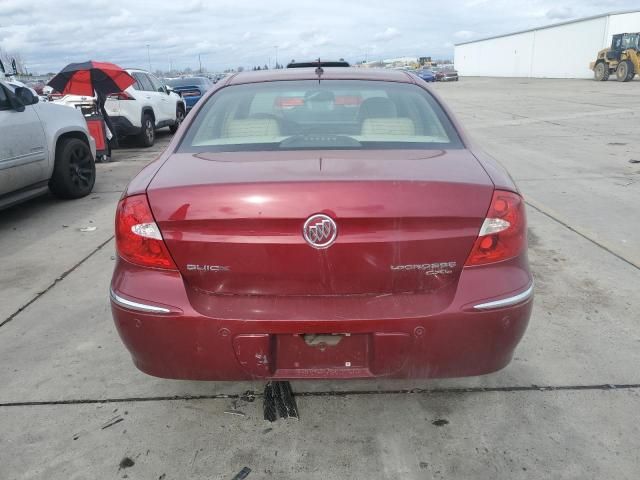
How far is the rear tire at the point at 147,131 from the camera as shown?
1226cm

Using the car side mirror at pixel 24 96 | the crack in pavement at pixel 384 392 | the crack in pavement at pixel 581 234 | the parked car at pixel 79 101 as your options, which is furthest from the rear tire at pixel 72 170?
the crack in pavement at pixel 581 234

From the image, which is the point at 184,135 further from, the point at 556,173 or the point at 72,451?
the point at 556,173

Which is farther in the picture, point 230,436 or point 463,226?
point 230,436

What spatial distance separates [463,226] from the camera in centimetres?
205

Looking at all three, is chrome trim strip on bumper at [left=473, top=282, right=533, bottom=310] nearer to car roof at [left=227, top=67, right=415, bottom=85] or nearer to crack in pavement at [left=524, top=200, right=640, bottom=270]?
car roof at [left=227, top=67, right=415, bottom=85]

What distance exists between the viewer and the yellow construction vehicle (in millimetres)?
34684

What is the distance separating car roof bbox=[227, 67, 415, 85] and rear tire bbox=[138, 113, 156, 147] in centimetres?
945

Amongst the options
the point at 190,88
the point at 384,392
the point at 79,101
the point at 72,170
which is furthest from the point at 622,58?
the point at 384,392

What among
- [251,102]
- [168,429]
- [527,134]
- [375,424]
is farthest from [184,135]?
[527,134]

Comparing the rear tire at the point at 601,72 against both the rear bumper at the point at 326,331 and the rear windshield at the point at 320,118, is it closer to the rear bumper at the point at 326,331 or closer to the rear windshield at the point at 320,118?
the rear windshield at the point at 320,118

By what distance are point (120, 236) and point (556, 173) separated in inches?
295

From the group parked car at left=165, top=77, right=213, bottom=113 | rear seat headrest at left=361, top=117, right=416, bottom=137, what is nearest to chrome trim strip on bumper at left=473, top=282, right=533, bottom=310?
rear seat headrest at left=361, top=117, right=416, bottom=137

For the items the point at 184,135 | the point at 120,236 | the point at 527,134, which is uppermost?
the point at 184,135

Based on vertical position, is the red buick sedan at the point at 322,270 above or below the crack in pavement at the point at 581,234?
above
